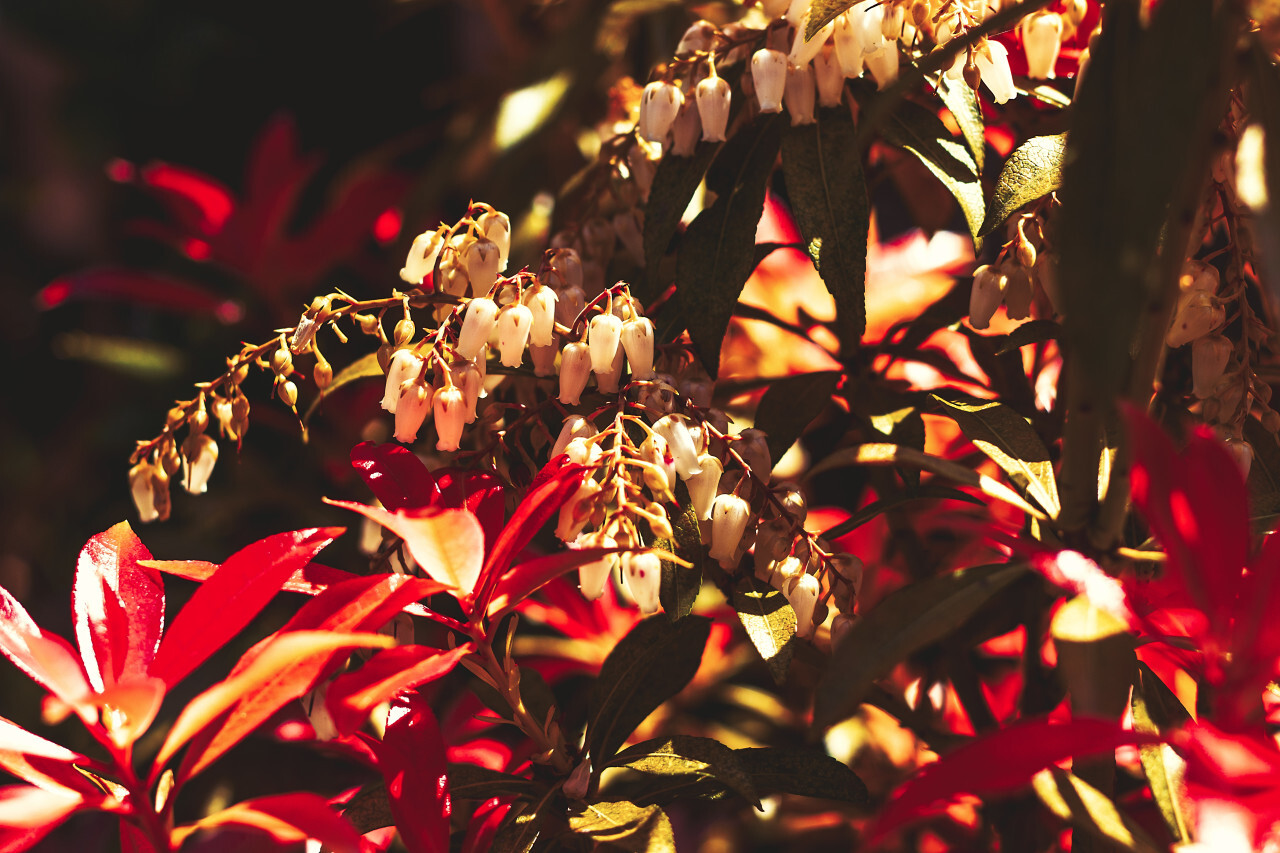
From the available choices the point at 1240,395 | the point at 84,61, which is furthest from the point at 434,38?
the point at 1240,395

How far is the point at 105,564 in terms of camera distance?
0.55 meters

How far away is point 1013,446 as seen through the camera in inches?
21.4

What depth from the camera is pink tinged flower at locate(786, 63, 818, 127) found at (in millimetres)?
600

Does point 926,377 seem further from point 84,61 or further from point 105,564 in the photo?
point 84,61

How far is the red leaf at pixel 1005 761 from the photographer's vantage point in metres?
0.38

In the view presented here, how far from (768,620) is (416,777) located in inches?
8.0

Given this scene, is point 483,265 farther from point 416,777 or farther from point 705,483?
point 416,777

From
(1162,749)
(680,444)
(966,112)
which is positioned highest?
(966,112)

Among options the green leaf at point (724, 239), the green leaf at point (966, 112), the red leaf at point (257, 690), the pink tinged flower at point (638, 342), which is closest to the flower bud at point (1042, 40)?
the green leaf at point (966, 112)

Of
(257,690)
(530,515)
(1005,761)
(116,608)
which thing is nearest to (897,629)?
(1005,761)

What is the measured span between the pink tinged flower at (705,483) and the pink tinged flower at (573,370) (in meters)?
0.08

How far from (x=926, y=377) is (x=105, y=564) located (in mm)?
675

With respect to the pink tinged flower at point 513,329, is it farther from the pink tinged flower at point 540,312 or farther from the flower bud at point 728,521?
the flower bud at point 728,521

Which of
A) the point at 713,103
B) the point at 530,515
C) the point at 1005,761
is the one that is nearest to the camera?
the point at 1005,761
